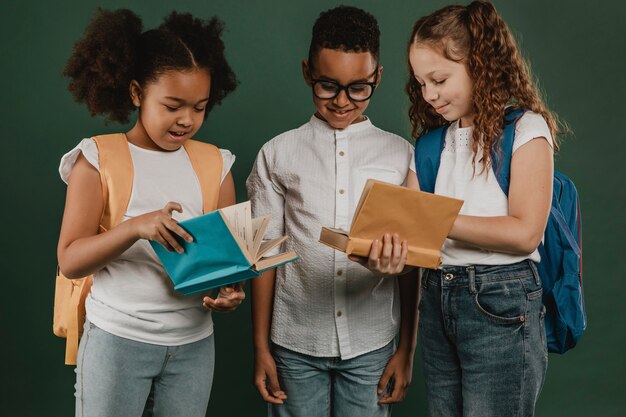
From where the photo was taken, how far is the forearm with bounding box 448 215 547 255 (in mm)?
1479

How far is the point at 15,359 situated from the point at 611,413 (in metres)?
2.03

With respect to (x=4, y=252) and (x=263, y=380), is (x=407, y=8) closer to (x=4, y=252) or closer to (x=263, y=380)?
(x=263, y=380)

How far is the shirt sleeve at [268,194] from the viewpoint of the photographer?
72.5 inches

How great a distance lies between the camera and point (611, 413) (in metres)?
2.58

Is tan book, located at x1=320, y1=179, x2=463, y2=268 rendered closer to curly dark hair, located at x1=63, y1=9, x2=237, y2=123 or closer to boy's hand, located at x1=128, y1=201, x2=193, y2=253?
boy's hand, located at x1=128, y1=201, x2=193, y2=253

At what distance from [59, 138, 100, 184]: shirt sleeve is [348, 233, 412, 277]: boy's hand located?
1.94ft

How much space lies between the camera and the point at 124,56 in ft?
5.43

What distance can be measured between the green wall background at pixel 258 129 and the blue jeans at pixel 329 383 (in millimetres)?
572

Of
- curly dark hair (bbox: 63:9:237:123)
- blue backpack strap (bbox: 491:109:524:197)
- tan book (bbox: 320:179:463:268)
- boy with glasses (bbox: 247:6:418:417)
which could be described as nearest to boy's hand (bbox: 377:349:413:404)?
boy with glasses (bbox: 247:6:418:417)

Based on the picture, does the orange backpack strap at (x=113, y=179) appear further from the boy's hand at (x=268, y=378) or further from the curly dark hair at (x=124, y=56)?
the boy's hand at (x=268, y=378)

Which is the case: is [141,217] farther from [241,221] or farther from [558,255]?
[558,255]

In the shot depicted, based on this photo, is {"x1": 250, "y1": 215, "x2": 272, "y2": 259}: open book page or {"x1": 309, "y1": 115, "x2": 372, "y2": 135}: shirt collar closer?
{"x1": 250, "y1": 215, "x2": 272, "y2": 259}: open book page

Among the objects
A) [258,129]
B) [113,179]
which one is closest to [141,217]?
[113,179]

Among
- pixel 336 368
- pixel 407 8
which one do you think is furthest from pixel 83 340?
pixel 407 8
